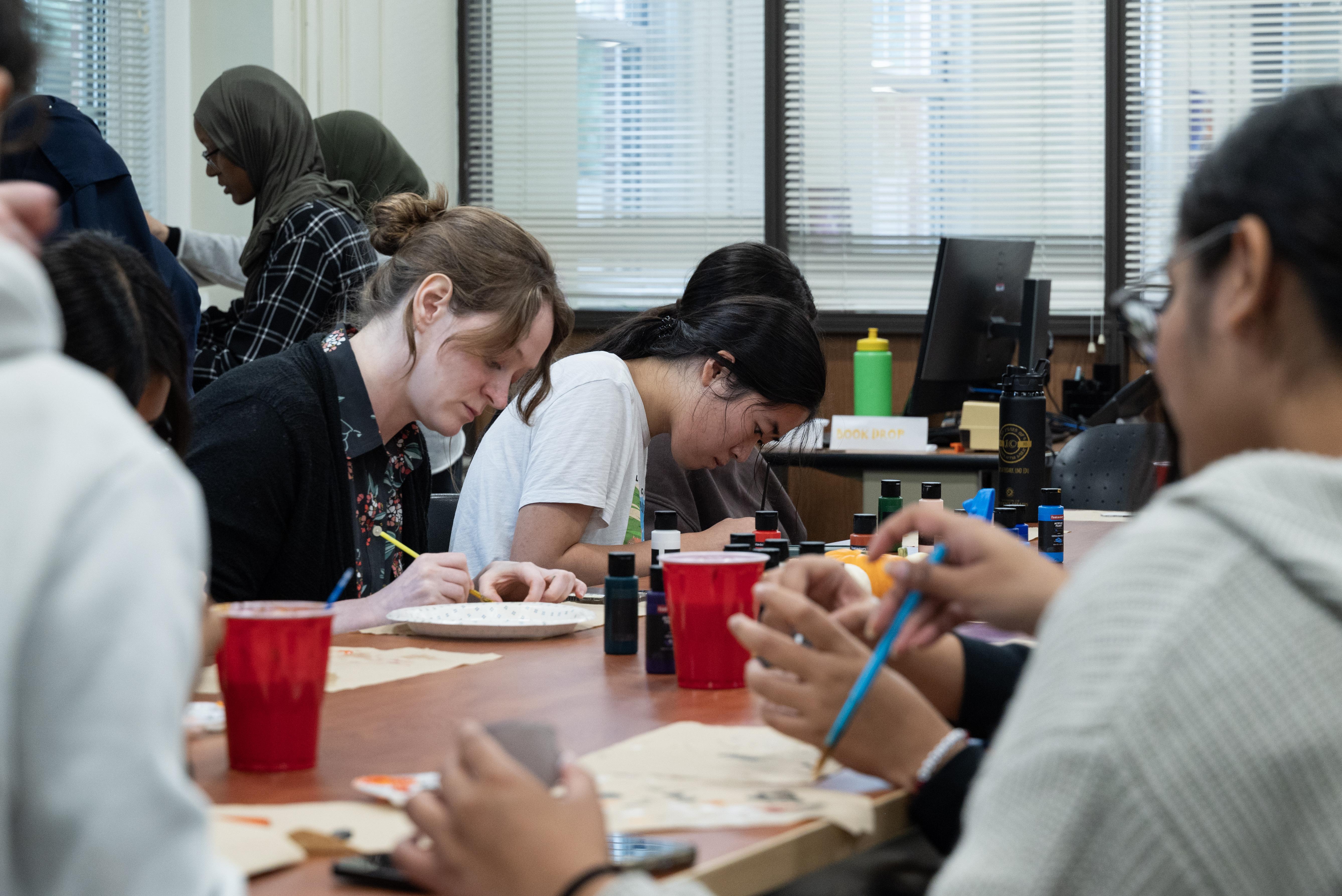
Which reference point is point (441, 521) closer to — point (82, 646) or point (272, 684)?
point (272, 684)

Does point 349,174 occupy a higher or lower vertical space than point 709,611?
higher

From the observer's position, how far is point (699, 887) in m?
0.68

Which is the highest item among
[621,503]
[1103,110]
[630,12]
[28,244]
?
[630,12]

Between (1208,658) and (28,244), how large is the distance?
55cm

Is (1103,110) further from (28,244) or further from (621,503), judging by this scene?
(28,244)

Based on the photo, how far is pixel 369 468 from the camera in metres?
1.96

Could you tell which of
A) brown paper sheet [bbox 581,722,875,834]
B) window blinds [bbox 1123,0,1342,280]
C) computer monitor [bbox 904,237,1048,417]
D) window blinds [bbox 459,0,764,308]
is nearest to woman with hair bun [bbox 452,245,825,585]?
brown paper sheet [bbox 581,722,875,834]

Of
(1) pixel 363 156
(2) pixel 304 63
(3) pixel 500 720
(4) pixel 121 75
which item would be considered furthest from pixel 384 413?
(2) pixel 304 63

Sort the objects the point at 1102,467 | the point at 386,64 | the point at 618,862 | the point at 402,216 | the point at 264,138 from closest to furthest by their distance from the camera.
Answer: the point at 618,862 < the point at 402,216 < the point at 264,138 < the point at 1102,467 < the point at 386,64

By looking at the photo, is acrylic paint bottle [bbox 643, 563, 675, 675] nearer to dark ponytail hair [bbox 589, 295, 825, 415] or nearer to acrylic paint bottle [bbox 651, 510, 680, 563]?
acrylic paint bottle [bbox 651, 510, 680, 563]

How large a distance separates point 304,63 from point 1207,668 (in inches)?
160

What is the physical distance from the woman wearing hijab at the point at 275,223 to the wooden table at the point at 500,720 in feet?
4.52

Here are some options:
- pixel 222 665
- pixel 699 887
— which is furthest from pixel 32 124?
pixel 699 887

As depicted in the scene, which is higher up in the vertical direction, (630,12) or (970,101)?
(630,12)
